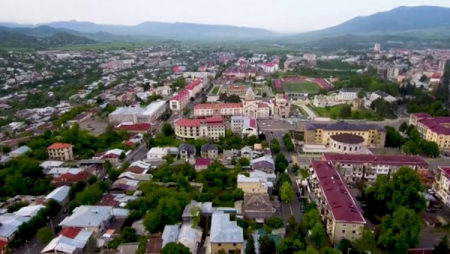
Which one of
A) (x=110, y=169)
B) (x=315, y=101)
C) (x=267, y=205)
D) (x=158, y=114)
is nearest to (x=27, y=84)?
(x=158, y=114)

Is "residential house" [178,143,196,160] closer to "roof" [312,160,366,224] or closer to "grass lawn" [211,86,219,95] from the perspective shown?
"roof" [312,160,366,224]

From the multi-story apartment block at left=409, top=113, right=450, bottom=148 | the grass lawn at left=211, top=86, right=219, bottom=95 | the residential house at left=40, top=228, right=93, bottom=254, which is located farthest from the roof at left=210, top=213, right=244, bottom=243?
the grass lawn at left=211, top=86, right=219, bottom=95

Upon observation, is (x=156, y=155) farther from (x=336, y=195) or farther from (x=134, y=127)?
(x=336, y=195)

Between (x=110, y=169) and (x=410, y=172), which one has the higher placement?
(x=410, y=172)

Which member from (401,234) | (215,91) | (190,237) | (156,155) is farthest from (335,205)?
(215,91)

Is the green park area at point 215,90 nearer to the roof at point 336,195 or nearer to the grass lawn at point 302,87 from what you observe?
the grass lawn at point 302,87

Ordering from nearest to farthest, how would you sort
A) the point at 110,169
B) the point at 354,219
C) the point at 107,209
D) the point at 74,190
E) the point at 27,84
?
1. the point at 354,219
2. the point at 107,209
3. the point at 74,190
4. the point at 110,169
5. the point at 27,84

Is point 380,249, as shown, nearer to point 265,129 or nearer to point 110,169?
point 110,169
